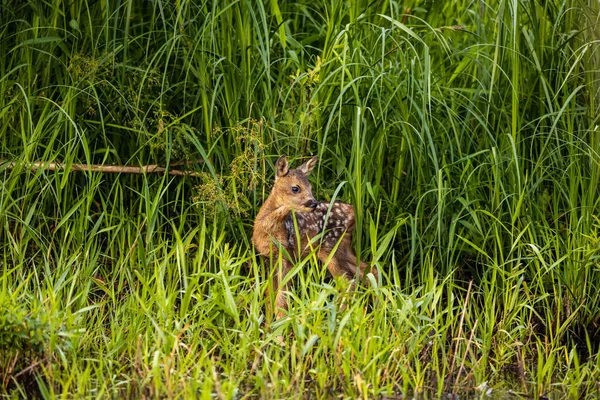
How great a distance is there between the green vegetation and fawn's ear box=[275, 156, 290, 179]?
5.9 inches

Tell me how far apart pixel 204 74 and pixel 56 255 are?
1495 mm

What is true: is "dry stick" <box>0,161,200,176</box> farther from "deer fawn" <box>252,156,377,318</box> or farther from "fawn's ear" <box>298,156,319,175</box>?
"fawn's ear" <box>298,156,319,175</box>

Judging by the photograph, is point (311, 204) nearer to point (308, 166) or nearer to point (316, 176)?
point (308, 166)

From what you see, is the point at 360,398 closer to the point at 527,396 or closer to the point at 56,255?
the point at 527,396

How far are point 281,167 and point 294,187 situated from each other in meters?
0.16

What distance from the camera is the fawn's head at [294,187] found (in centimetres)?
636

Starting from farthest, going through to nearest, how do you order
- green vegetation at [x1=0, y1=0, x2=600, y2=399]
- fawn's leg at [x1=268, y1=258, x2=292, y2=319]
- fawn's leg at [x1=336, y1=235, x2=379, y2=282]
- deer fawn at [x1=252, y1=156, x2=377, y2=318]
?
fawn's leg at [x1=336, y1=235, x2=379, y2=282]
deer fawn at [x1=252, y1=156, x2=377, y2=318]
fawn's leg at [x1=268, y1=258, x2=292, y2=319]
green vegetation at [x1=0, y1=0, x2=600, y2=399]

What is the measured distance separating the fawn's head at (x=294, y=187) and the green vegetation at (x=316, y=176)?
174 mm

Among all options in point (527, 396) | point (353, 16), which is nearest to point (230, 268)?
point (527, 396)

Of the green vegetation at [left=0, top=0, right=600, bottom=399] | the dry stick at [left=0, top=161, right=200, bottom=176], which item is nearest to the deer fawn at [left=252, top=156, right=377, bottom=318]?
the green vegetation at [left=0, top=0, right=600, bottom=399]

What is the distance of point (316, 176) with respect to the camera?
6934 millimetres

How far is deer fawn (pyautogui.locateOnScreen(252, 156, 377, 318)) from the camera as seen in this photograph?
636 cm

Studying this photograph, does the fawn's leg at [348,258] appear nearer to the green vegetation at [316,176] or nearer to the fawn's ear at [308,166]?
the green vegetation at [316,176]

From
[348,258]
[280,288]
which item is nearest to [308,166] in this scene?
[348,258]
